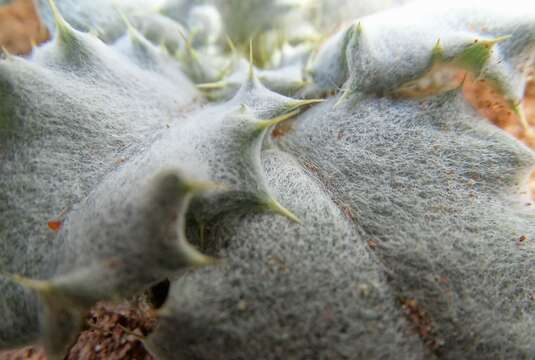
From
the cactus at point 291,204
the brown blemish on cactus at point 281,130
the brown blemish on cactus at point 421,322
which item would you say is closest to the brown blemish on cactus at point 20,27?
the cactus at point 291,204

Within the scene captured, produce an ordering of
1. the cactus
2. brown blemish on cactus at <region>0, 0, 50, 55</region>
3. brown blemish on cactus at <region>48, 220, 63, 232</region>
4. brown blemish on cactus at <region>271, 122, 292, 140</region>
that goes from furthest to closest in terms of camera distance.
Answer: brown blemish on cactus at <region>0, 0, 50, 55</region>, brown blemish on cactus at <region>271, 122, 292, 140</region>, brown blemish on cactus at <region>48, 220, 63, 232</region>, the cactus

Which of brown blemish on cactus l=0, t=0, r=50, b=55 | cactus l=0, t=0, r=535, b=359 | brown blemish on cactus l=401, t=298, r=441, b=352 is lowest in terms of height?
brown blemish on cactus l=401, t=298, r=441, b=352

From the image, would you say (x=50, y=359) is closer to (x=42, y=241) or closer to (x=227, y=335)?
(x=42, y=241)

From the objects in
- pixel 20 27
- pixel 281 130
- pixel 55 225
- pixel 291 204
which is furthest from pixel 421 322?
pixel 20 27

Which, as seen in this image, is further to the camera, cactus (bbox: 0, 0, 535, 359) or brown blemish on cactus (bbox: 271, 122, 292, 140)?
brown blemish on cactus (bbox: 271, 122, 292, 140)

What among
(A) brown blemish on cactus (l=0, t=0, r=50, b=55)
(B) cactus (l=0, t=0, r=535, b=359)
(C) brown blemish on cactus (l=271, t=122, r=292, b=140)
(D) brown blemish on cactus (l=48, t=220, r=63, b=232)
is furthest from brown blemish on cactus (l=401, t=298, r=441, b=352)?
(A) brown blemish on cactus (l=0, t=0, r=50, b=55)

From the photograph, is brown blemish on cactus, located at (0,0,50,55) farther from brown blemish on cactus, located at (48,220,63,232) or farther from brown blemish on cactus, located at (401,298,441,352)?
brown blemish on cactus, located at (401,298,441,352)

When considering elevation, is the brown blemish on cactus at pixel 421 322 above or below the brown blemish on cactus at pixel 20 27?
below

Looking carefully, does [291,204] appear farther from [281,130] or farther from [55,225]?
[55,225]

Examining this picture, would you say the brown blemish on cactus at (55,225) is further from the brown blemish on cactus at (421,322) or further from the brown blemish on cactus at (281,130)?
the brown blemish on cactus at (421,322)
